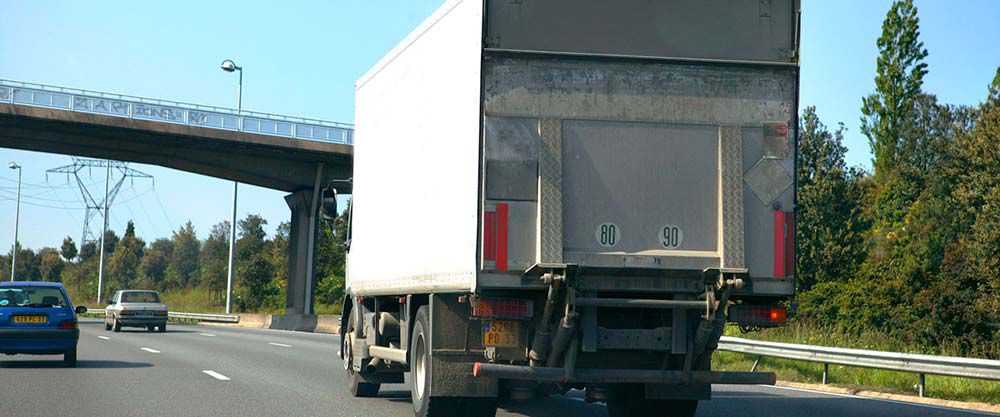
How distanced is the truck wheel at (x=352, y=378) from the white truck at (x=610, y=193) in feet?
13.6

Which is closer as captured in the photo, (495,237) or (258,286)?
(495,237)

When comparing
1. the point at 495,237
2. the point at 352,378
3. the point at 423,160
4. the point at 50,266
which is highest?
the point at 50,266

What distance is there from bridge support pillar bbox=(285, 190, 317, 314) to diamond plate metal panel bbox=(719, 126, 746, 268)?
4502 centimetres

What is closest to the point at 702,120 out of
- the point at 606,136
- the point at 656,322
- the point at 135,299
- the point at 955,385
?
the point at 606,136

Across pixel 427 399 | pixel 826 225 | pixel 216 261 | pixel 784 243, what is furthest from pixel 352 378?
pixel 216 261

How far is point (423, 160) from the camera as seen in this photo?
415 inches

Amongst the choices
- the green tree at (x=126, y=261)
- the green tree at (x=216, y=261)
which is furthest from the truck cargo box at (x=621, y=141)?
the green tree at (x=126, y=261)

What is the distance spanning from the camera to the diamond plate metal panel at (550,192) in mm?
8734

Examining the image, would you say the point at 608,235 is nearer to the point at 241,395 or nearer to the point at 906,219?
the point at 241,395

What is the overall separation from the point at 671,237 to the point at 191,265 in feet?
499

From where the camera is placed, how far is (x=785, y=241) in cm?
914

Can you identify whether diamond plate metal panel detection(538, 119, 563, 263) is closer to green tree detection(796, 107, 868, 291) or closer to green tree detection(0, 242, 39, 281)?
green tree detection(796, 107, 868, 291)

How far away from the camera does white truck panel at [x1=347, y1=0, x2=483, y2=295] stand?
905 centimetres

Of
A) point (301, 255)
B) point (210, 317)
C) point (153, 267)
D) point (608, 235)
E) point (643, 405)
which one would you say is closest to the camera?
point (608, 235)
